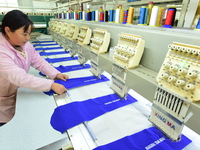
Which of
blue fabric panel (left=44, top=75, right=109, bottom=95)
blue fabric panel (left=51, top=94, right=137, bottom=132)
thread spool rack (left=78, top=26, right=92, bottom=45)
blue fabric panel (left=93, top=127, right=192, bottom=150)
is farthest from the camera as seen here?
thread spool rack (left=78, top=26, right=92, bottom=45)

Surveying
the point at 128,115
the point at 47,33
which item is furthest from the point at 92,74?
the point at 47,33

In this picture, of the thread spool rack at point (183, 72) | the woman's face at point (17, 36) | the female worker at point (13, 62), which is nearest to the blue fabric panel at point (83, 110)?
the female worker at point (13, 62)

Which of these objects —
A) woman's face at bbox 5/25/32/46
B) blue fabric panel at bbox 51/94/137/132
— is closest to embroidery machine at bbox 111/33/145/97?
blue fabric panel at bbox 51/94/137/132

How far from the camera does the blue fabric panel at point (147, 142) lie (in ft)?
2.77

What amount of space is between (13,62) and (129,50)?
1.03 metres

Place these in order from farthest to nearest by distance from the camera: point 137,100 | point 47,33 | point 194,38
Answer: point 47,33 → point 137,100 → point 194,38

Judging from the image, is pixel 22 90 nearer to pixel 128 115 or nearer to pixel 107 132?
pixel 107 132

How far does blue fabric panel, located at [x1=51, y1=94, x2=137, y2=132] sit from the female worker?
0.23 m

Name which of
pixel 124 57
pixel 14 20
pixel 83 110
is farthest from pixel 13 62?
pixel 124 57

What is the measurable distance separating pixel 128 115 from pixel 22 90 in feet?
3.58

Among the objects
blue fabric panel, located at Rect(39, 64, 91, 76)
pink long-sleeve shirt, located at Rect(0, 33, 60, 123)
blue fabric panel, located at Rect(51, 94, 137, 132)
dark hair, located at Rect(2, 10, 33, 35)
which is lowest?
blue fabric panel, located at Rect(51, 94, 137, 132)

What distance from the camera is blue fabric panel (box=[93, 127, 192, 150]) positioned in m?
0.84

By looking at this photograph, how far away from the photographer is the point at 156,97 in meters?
0.93

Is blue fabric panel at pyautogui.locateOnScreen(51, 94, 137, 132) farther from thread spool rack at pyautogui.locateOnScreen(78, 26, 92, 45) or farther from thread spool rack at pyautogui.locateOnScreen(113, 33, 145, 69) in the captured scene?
thread spool rack at pyautogui.locateOnScreen(78, 26, 92, 45)
